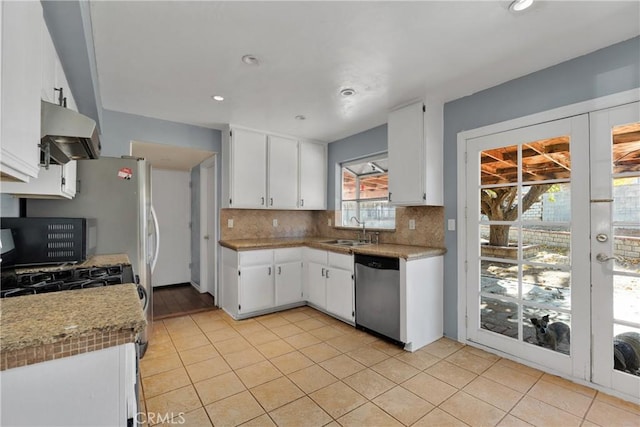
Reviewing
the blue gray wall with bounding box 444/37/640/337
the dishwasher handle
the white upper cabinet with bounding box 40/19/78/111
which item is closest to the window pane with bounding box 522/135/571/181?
the blue gray wall with bounding box 444/37/640/337

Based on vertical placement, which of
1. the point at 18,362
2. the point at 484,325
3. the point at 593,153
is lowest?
the point at 484,325

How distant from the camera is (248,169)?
12.0ft

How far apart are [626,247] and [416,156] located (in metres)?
1.58

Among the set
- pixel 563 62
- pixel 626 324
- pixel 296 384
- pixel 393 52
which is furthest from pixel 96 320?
pixel 563 62

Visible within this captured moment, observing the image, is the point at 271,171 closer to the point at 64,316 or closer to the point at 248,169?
the point at 248,169

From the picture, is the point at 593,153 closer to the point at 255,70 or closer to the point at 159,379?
the point at 255,70

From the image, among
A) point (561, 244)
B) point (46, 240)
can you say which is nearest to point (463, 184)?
point (561, 244)

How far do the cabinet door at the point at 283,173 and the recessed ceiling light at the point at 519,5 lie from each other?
9.24 ft

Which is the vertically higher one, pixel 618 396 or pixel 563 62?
pixel 563 62

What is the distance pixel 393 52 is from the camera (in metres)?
1.97

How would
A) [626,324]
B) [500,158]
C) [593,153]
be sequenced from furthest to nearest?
1. [500,158]
2. [593,153]
3. [626,324]

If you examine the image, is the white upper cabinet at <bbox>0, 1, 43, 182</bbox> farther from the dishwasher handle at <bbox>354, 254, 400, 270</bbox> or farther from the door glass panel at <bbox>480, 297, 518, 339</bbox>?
the door glass panel at <bbox>480, 297, 518, 339</bbox>

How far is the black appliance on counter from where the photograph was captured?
5.98 feet

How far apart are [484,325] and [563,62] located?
2148mm
